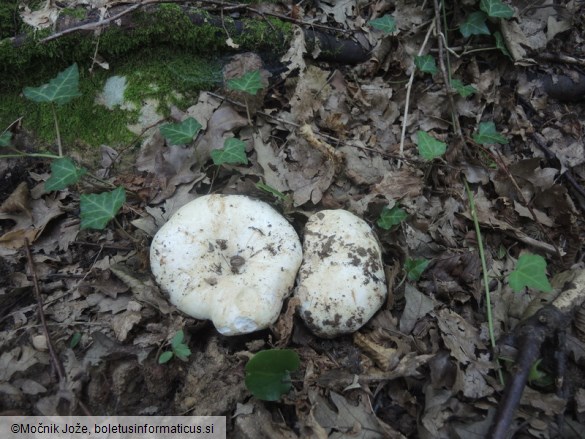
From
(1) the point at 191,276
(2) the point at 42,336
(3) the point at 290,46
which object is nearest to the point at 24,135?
(2) the point at 42,336

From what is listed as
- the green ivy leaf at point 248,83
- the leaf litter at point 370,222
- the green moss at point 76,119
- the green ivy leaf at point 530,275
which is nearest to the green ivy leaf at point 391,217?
the leaf litter at point 370,222

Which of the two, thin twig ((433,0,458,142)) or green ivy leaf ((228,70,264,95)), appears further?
thin twig ((433,0,458,142))

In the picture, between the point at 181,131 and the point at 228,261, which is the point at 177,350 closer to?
the point at 228,261

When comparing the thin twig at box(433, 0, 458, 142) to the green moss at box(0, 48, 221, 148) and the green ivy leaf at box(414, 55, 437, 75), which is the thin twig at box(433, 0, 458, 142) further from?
the green moss at box(0, 48, 221, 148)

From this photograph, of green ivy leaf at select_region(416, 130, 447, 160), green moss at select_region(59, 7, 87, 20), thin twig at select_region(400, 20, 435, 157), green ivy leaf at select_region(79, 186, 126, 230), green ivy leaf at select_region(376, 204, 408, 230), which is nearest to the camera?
green ivy leaf at select_region(79, 186, 126, 230)

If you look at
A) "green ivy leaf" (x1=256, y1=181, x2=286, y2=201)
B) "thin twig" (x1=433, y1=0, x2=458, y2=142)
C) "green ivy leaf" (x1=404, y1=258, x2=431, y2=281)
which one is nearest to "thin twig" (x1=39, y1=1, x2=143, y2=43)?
"green ivy leaf" (x1=256, y1=181, x2=286, y2=201)

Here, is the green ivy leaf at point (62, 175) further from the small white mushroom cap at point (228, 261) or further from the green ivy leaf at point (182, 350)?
the green ivy leaf at point (182, 350)

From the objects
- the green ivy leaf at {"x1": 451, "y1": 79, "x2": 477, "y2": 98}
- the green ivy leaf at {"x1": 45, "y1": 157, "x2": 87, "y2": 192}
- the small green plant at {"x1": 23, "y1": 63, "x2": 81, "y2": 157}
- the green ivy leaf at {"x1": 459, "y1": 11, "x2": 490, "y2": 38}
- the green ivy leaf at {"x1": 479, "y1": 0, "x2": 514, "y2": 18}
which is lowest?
the green ivy leaf at {"x1": 45, "y1": 157, "x2": 87, "y2": 192}

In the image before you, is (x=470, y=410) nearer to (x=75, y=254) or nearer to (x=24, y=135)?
(x=75, y=254)
